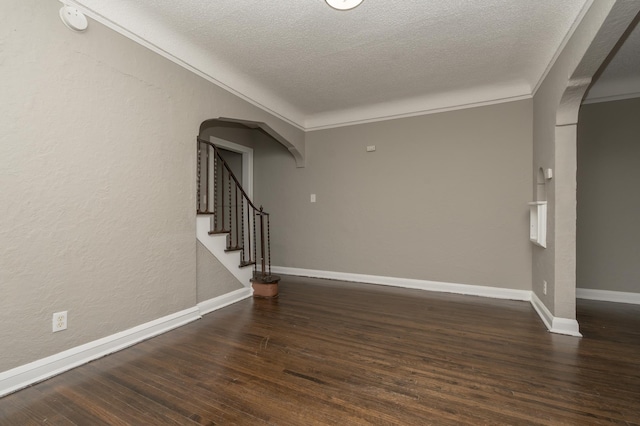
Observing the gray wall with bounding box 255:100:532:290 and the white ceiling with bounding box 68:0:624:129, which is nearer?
the white ceiling with bounding box 68:0:624:129

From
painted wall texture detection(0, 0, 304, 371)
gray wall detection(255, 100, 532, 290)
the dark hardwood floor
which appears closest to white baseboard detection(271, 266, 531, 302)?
gray wall detection(255, 100, 532, 290)

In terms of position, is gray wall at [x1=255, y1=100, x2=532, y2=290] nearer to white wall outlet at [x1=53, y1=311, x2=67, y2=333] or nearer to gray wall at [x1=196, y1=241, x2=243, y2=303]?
gray wall at [x1=196, y1=241, x2=243, y2=303]

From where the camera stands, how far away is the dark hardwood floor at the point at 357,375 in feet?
4.83

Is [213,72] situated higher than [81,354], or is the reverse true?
[213,72]

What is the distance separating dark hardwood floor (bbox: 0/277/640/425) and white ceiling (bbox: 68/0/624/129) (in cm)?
249

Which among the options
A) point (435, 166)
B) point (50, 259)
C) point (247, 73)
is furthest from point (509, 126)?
point (50, 259)

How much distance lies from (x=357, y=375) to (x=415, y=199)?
8.87 ft

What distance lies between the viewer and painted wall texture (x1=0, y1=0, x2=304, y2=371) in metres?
1.69

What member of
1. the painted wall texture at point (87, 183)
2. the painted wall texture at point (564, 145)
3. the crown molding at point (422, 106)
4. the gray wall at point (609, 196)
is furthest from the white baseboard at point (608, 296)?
the painted wall texture at point (87, 183)

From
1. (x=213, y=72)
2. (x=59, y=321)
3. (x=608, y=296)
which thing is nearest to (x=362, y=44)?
(x=213, y=72)

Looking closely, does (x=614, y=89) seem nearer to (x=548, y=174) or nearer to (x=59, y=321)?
(x=548, y=174)

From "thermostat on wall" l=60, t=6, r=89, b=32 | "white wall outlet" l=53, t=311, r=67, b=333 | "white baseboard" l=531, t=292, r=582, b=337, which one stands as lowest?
"white baseboard" l=531, t=292, r=582, b=337

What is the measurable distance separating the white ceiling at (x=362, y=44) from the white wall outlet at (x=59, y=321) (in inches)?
82.1

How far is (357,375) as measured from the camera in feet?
6.00
